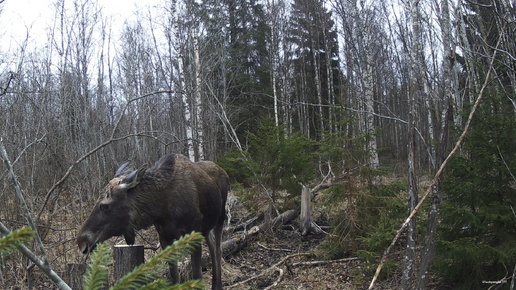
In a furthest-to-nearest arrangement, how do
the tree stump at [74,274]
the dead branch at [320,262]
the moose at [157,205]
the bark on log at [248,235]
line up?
the bark on log at [248,235], the dead branch at [320,262], the tree stump at [74,274], the moose at [157,205]

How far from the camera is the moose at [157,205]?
222 inches

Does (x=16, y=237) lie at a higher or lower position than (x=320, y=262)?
higher

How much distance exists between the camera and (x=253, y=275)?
26.7 ft

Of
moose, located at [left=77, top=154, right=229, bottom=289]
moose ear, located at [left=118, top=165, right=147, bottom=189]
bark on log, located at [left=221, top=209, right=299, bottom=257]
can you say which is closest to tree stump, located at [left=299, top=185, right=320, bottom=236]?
bark on log, located at [left=221, top=209, right=299, bottom=257]

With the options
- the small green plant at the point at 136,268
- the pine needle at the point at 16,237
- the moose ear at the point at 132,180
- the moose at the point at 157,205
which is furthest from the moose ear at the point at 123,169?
the pine needle at the point at 16,237

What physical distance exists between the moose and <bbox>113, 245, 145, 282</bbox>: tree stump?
0.90 m

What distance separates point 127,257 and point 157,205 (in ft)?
4.79

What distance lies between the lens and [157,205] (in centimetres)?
601

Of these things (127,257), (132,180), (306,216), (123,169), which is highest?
(123,169)

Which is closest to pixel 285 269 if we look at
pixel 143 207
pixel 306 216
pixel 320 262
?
pixel 320 262

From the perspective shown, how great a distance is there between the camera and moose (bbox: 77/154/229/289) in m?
5.63

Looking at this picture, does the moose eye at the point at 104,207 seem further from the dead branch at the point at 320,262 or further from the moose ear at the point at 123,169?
the dead branch at the point at 320,262

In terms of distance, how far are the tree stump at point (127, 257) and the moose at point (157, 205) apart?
2.95 ft

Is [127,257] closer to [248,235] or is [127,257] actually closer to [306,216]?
[248,235]
